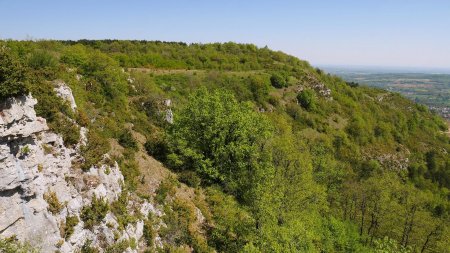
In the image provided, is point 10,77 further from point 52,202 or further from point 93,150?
point 93,150

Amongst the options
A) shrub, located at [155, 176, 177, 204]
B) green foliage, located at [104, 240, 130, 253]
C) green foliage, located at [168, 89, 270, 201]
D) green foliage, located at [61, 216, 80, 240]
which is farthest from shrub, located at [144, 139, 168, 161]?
green foliage, located at [61, 216, 80, 240]

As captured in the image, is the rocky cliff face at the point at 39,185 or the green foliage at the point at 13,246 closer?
the green foliage at the point at 13,246

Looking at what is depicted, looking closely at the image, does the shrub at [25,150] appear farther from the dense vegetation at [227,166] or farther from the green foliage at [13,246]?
the green foliage at [13,246]

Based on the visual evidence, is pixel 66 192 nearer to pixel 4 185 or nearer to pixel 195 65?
pixel 4 185

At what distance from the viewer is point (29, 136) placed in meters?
15.8

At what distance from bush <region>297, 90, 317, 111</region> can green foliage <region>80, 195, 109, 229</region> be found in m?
67.0

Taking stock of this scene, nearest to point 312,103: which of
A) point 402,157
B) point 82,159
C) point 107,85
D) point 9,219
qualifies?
point 402,157

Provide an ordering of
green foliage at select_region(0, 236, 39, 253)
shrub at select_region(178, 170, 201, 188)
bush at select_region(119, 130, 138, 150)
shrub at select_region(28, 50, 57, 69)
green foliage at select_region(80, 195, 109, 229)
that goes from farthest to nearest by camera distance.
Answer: shrub at select_region(178, 170, 201, 188) < bush at select_region(119, 130, 138, 150) < shrub at select_region(28, 50, 57, 69) < green foliage at select_region(80, 195, 109, 229) < green foliage at select_region(0, 236, 39, 253)

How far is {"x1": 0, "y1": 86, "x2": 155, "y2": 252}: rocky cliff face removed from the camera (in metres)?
14.5

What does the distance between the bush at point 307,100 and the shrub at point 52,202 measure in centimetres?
6939

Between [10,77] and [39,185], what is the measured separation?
509 centimetres

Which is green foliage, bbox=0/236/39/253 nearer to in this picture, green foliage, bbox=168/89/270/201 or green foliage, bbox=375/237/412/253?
green foliage, bbox=168/89/270/201

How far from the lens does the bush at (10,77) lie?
48.0 feet

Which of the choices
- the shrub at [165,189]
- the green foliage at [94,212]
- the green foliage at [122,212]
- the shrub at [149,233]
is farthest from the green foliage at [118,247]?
the shrub at [165,189]
